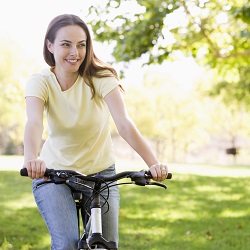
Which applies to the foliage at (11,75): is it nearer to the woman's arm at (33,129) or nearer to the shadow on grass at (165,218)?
the shadow on grass at (165,218)

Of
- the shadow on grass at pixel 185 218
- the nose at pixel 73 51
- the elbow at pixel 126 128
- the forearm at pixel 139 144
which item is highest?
the nose at pixel 73 51

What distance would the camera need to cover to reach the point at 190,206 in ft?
36.6

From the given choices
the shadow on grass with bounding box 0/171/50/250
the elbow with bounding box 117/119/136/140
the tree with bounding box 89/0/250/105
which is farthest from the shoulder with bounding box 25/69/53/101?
the tree with bounding box 89/0/250/105

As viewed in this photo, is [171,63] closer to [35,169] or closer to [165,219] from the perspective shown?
[165,219]

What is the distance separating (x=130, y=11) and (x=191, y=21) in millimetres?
2804

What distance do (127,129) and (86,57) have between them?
1.80 ft

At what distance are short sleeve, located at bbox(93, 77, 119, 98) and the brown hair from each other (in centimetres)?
3

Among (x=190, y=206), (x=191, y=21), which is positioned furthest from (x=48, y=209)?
A: (x=191, y=21)

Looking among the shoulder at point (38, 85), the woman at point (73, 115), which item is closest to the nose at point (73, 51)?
the woman at point (73, 115)

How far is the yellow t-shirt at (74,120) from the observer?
357 cm

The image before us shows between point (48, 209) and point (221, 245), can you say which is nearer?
point (48, 209)

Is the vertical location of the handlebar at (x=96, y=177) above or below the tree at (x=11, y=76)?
below

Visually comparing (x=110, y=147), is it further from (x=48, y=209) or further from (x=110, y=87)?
(x=48, y=209)

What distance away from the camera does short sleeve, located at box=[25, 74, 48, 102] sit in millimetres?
3504
